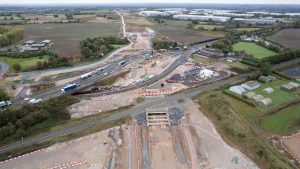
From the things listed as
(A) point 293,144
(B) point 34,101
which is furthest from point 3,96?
(A) point 293,144

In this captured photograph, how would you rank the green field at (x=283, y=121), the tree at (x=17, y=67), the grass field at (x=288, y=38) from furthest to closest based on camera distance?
the grass field at (x=288, y=38)
the tree at (x=17, y=67)
the green field at (x=283, y=121)

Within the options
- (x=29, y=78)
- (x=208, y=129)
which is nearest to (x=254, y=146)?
(x=208, y=129)

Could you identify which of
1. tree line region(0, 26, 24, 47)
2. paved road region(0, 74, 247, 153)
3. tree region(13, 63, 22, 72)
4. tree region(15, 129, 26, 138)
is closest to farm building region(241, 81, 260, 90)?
paved road region(0, 74, 247, 153)

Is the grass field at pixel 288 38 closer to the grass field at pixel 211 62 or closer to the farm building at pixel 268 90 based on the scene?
the grass field at pixel 211 62

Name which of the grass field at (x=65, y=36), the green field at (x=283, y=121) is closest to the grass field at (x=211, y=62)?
the green field at (x=283, y=121)

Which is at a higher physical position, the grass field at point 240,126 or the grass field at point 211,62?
the grass field at point 211,62

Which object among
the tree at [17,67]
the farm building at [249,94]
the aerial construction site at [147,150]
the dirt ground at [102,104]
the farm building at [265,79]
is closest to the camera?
the aerial construction site at [147,150]

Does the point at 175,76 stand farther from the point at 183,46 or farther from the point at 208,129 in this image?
the point at 183,46
